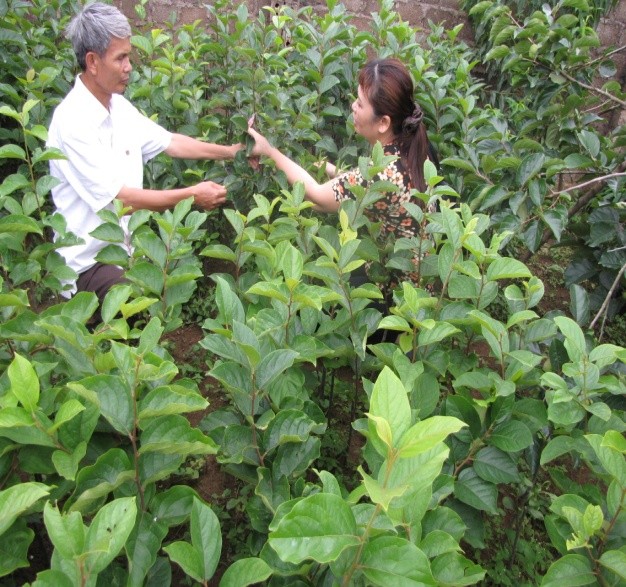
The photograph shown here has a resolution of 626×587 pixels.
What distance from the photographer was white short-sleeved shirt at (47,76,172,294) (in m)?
2.59

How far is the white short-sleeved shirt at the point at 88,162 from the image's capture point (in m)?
2.59

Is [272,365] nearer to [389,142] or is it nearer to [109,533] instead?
[109,533]

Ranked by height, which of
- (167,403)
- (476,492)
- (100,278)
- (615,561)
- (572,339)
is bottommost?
(100,278)

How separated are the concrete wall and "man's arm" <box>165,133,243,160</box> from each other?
6.60 ft

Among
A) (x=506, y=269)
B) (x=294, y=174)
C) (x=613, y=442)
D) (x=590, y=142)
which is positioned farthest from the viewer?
(x=294, y=174)

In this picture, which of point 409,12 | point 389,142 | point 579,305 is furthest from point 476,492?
point 409,12

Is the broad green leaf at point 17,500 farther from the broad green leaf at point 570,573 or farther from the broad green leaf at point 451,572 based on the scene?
the broad green leaf at point 570,573

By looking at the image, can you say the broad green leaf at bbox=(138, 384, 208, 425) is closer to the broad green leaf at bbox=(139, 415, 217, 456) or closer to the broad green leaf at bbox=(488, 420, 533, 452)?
the broad green leaf at bbox=(139, 415, 217, 456)

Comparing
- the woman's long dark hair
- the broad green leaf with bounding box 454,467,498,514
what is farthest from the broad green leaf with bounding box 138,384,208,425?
the woman's long dark hair

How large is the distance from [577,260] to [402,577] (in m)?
2.69

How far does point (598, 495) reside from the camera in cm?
137

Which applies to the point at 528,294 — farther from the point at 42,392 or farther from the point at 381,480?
the point at 42,392

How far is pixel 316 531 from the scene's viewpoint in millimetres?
868

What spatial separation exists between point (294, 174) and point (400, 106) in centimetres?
57
